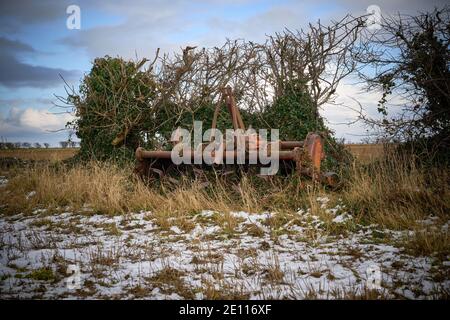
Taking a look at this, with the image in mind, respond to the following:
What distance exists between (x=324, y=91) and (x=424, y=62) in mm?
3099

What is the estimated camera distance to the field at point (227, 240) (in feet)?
11.9

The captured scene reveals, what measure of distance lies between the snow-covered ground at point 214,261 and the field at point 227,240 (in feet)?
0.05

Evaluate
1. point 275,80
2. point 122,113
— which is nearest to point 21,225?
point 122,113

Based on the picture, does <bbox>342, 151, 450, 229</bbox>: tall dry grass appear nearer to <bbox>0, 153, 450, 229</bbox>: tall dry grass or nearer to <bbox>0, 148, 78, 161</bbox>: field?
<bbox>0, 153, 450, 229</bbox>: tall dry grass

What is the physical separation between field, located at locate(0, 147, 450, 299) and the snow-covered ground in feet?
0.05

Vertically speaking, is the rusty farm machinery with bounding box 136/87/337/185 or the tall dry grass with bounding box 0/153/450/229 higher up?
the rusty farm machinery with bounding box 136/87/337/185

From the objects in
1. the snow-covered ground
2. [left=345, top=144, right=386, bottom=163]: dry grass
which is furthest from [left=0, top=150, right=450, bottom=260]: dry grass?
[left=345, top=144, right=386, bottom=163]: dry grass

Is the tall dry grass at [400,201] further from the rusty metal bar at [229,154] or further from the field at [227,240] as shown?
the rusty metal bar at [229,154]

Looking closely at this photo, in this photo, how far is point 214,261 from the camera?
434cm

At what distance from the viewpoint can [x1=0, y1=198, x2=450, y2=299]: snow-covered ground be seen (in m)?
3.53

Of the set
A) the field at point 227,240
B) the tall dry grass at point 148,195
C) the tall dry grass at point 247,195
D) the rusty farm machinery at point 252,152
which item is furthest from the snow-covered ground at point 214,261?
the rusty farm machinery at point 252,152

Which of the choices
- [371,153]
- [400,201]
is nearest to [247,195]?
[400,201]

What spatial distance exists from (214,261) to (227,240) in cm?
94

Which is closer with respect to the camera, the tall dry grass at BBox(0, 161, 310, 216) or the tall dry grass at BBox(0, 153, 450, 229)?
the tall dry grass at BBox(0, 153, 450, 229)
